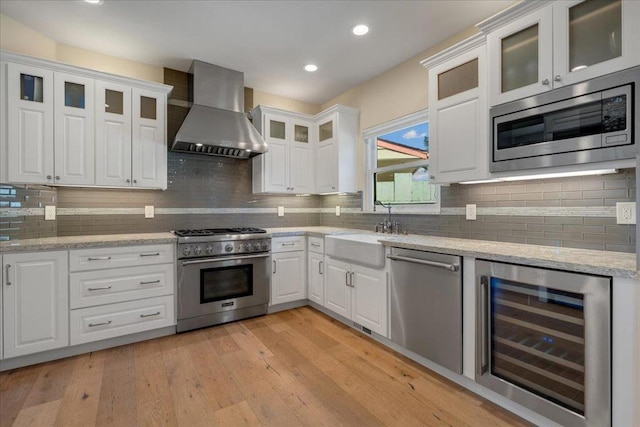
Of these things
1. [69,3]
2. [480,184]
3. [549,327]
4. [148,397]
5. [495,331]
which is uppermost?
[69,3]

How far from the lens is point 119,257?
2.61 meters

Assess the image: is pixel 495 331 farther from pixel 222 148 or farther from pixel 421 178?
pixel 222 148

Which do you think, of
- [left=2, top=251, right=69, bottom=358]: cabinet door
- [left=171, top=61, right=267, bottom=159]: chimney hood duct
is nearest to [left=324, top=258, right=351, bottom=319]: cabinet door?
[left=171, top=61, right=267, bottom=159]: chimney hood duct

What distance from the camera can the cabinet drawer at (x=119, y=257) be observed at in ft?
8.08

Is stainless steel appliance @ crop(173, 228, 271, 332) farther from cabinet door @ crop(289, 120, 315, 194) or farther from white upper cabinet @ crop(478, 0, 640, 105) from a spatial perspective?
white upper cabinet @ crop(478, 0, 640, 105)

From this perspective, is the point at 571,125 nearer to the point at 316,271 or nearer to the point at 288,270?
the point at 316,271

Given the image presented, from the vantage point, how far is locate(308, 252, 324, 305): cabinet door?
3.40 meters

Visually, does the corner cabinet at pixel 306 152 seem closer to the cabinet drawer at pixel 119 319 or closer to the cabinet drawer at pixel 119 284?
the cabinet drawer at pixel 119 284

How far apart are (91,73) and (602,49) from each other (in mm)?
3701

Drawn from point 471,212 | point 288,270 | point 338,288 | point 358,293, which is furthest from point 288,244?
point 471,212

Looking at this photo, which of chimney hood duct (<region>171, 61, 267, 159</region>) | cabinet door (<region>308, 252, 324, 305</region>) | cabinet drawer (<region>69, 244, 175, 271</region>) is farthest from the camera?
cabinet door (<region>308, 252, 324, 305</region>)

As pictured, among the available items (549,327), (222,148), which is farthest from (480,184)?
(222,148)

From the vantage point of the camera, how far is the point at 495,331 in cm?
186

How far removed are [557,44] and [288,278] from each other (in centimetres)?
306
